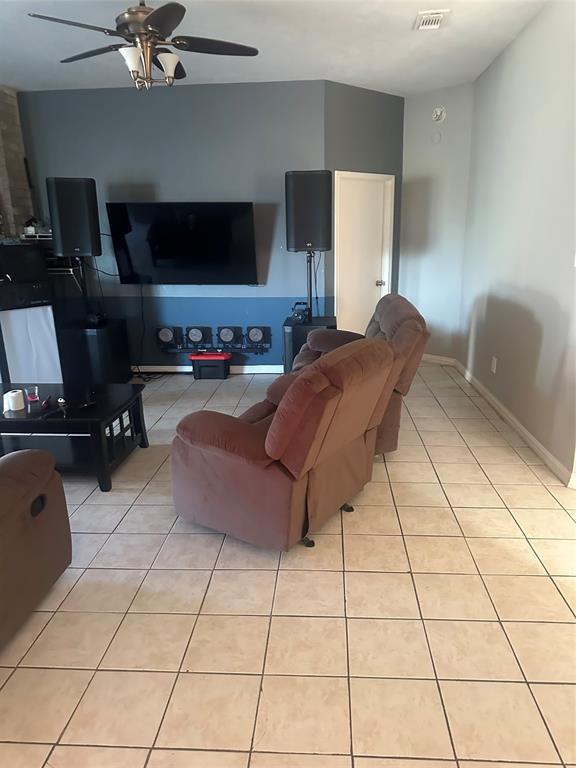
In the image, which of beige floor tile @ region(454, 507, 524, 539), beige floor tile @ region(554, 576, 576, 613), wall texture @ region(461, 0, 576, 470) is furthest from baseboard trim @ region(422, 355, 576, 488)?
beige floor tile @ region(554, 576, 576, 613)

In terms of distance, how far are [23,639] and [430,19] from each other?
13.3 ft

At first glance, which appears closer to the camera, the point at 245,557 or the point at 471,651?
the point at 471,651

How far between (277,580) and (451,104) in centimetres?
483

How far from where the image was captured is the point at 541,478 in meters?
2.95

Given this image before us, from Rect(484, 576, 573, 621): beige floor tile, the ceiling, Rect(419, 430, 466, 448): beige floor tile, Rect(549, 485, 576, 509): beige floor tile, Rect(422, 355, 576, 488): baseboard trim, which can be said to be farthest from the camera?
Rect(419, 430, 466, 448): beige floor tile

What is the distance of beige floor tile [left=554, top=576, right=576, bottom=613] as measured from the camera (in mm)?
1972

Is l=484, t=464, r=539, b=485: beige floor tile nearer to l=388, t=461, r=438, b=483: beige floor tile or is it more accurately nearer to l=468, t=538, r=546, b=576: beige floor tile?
l=388, t=461, r=438, b=483: beige floor tile

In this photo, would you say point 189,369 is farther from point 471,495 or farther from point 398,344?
point 471,495

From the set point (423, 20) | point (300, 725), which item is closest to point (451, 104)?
point (423, 20)

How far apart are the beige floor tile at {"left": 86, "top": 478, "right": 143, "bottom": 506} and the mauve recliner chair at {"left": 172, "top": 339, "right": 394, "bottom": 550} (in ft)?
1.60

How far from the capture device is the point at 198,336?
5258 mm

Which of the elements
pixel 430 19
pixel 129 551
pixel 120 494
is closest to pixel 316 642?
pixel 129 551

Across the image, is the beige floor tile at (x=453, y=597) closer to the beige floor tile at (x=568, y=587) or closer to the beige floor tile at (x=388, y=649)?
the beige floor tile at (x=388, y=649)

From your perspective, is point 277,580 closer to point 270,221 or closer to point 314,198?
point 314,198
